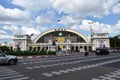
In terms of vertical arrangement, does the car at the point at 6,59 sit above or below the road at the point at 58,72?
above

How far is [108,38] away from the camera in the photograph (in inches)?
6216

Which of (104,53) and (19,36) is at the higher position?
(19,36)

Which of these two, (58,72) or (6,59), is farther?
(6,59)

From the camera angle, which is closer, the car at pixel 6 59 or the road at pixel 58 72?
the road at pixel 58 72

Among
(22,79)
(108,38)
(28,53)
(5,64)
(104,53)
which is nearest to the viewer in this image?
(22,79)

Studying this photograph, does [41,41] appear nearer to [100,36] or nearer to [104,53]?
[100,36]

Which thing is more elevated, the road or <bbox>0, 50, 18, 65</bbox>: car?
<bbox>0, 50, 18, 65</bbox>: car

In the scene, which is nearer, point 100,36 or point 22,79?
point 22,79

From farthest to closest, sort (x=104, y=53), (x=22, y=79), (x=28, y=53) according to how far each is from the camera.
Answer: (x=104, y=53) → (x=28, y=53) → (x=22, y=79)

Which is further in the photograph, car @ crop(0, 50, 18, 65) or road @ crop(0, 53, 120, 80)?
car @ crop(0, 50, 18, 65)

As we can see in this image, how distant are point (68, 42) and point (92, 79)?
13992 cm

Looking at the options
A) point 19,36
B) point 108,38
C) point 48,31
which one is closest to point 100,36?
point 108,38

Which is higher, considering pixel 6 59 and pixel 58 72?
pixel 6 59

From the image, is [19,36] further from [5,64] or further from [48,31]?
[5,64]
